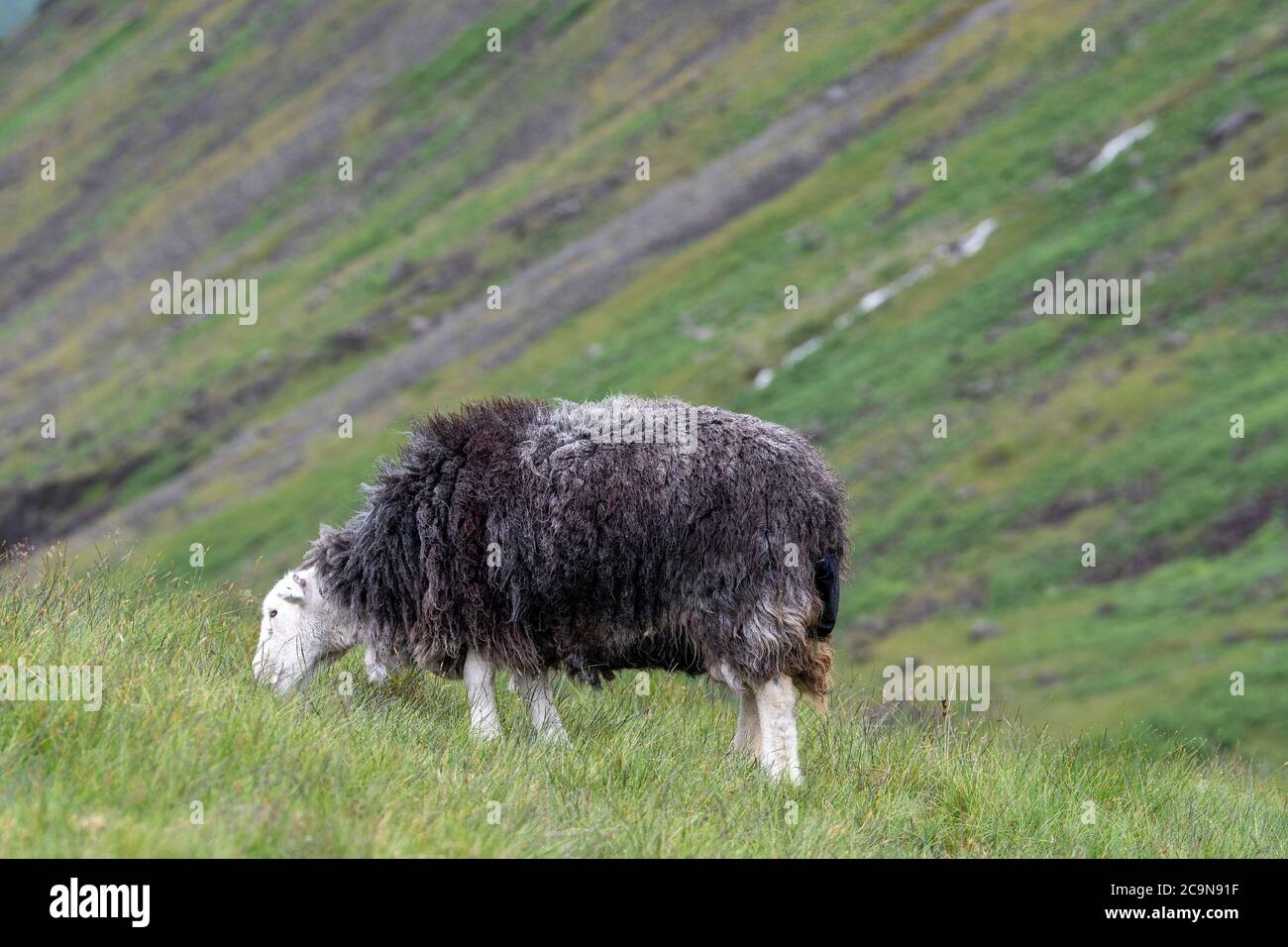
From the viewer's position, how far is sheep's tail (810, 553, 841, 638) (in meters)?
9.93

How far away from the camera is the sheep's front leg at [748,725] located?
32.3 feet

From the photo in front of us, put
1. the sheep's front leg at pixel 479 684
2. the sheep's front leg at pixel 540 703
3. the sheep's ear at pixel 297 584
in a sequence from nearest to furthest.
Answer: the sheep's front leg at pixel 540 703
the sheep's front leg at pixel 479 684
the sheep's ear at pixel 297 584

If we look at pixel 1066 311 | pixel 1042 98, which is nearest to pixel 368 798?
pixel 1066 311

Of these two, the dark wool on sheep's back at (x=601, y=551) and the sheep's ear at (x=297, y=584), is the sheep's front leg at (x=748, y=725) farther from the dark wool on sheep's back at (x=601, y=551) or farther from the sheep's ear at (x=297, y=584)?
the sheep's ear at (x=297, y=584)

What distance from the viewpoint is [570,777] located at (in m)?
8.22

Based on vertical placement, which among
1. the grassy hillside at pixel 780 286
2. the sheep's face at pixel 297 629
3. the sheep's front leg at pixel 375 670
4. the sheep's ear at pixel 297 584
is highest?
the grassy hillside at pixel 780 286

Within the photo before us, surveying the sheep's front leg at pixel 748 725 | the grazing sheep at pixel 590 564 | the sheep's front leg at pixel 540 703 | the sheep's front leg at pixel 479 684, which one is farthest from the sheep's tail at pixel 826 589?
the sheep's front leg at pixel 479 684

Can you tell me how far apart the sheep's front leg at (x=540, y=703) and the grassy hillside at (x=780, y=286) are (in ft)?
1.96

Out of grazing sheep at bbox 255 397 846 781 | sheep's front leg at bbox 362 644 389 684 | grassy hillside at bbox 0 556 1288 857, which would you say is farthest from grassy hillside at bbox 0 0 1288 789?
grassy hillside at bbox 0 556 1288 857

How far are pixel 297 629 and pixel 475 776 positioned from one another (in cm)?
294

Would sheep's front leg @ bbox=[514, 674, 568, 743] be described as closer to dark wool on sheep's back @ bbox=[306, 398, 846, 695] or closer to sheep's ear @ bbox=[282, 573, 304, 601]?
dark wool on sheep's back @ bbox=[306, 398, 846, 695]

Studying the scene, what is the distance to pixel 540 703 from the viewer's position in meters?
9.91

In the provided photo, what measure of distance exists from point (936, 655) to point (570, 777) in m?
37.9
